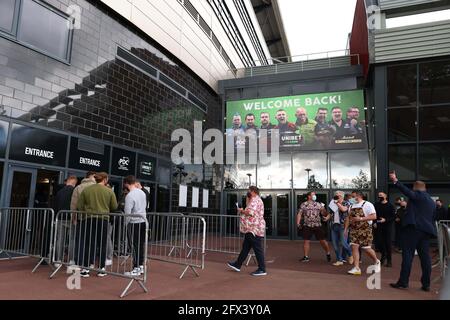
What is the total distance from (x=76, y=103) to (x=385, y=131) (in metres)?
10.5

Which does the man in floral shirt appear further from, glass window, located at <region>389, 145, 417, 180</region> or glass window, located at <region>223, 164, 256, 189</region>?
glass window, located at <region>223, 164, 256, 189</region>

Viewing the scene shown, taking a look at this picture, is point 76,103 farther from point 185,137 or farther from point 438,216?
point 438,216

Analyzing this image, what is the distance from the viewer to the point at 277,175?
16484mm

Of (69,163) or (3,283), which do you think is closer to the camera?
(3,283)

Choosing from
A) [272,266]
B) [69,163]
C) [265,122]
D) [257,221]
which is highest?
[265,122]

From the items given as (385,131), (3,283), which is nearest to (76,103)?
(3,283)

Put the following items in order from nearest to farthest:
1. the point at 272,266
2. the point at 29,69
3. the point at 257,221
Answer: the point at 257,221 < the point at 272,266 < the point at 29,69

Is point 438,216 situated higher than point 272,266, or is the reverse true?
point 438,216

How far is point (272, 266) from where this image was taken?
838 cm

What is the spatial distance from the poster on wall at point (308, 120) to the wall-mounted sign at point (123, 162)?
607 centimetres

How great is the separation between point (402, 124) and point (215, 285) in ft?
33.7

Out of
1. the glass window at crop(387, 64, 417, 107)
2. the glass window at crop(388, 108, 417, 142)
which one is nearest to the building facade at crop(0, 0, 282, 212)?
the glass window at crop(388, 108, 417, 142)

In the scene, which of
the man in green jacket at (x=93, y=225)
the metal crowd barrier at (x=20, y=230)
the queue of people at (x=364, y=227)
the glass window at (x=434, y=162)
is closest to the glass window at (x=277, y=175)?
the glass window at (x=434, y=162)
